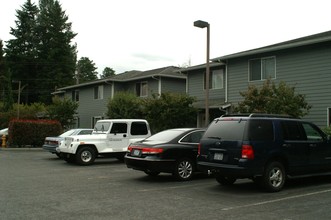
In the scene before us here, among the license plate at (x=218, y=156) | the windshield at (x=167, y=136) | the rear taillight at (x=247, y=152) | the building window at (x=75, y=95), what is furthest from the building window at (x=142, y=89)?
the rear taillight at (x=247, y=152)

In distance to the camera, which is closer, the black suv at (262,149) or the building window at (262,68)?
the black suv at (262,149)

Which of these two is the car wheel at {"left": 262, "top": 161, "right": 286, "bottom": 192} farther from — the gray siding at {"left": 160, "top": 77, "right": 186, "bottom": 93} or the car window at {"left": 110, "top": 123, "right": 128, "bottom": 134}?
the gray siding at {"left": 160, "top": 77, "right": 186, "bottom": 93}

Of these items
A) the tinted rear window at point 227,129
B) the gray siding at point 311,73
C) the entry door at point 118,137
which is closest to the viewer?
the tinted rear window at point 227,129

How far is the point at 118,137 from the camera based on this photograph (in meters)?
16.8

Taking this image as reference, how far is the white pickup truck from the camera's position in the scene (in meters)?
16.5

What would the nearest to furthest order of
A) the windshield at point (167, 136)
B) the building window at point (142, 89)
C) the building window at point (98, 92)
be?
the windshield at point (167, 136)
the building window at point (142, 89)
the building window at point (98, 92)

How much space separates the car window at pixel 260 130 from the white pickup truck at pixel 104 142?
312 inches

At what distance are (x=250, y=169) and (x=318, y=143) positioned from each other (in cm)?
263

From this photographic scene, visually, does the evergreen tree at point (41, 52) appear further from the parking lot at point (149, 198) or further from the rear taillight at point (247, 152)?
the rear taillight at point (247, 152)

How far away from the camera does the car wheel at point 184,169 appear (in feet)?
38.1

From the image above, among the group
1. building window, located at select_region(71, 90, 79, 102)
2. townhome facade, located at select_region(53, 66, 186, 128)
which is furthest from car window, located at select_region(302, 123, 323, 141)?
building window, located at select_region(71, 90, 79, 102)

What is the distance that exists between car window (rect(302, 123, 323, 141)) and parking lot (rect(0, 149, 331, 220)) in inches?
48.9

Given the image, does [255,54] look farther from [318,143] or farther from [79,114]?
[79,114]

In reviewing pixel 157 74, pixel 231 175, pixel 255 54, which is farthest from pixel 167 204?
pixel 157 74
